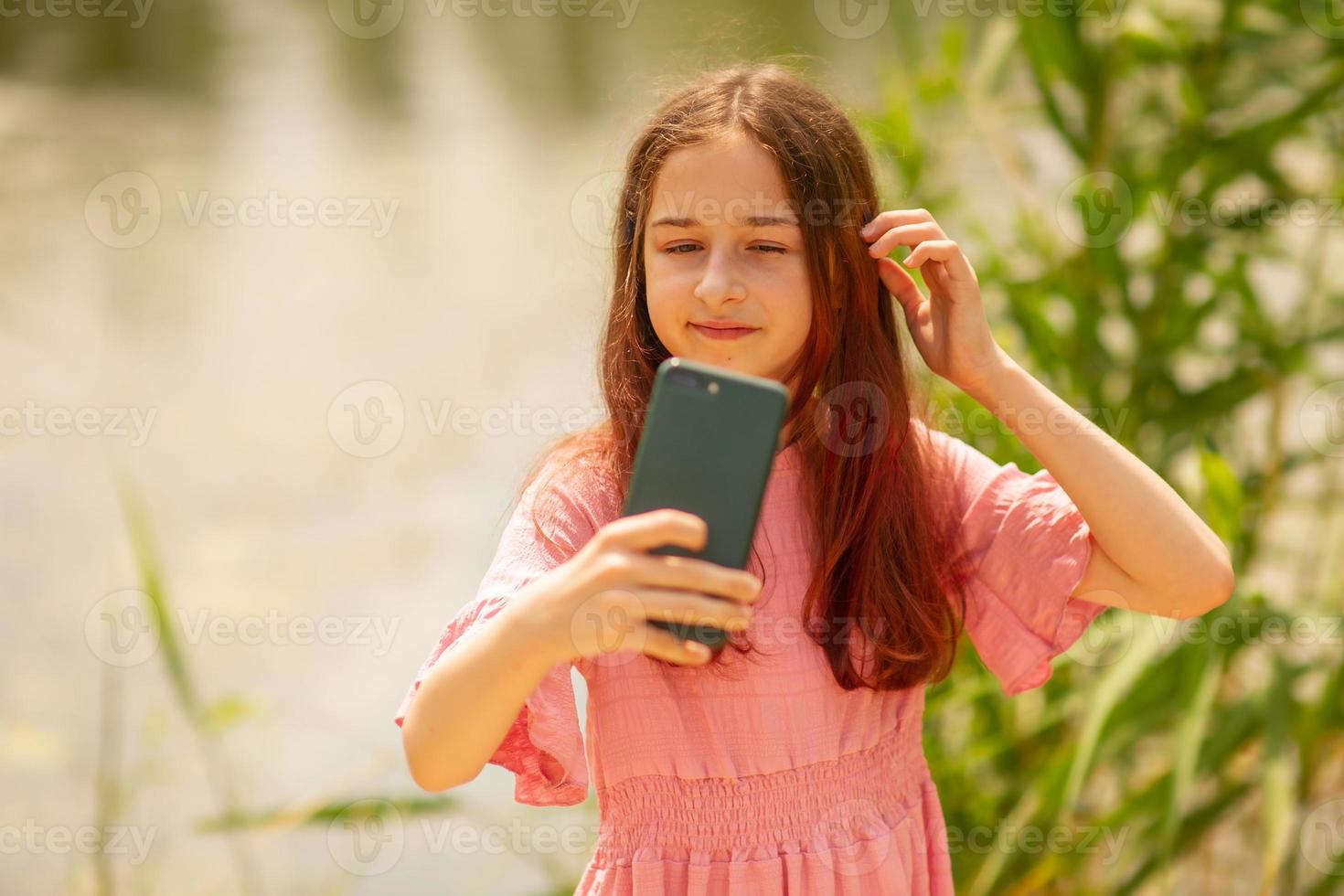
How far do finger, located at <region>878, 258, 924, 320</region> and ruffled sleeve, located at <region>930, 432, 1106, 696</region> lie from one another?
11 centimetres

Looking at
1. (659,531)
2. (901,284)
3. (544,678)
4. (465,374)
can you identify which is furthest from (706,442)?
(465,374)

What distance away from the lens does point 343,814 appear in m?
1.27

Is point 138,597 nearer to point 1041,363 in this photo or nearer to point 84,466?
point 84,466

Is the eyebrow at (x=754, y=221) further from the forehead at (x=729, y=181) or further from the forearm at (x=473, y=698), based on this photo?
the forearm at (x=473, y=698)

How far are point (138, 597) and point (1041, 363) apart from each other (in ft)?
4.01

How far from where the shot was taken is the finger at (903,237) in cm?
76

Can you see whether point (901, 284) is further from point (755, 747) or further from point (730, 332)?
point (755, 747)

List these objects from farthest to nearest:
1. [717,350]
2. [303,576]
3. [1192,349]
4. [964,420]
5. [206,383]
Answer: [206,383]
[303,576]
[1192,349]
[964,420]
[717,350]

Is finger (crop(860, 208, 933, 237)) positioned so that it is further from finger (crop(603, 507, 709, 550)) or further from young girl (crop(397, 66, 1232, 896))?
finger (crop(603, 507, 709, 550))

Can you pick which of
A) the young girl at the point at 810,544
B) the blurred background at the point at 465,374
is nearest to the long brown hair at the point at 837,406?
the young girl at the point at 810,544

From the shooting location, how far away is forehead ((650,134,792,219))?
0.74m

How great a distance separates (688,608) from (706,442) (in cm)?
9

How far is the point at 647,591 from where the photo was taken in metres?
0.54

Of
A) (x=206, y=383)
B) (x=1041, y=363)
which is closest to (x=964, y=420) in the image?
(x=1041, y=363)
